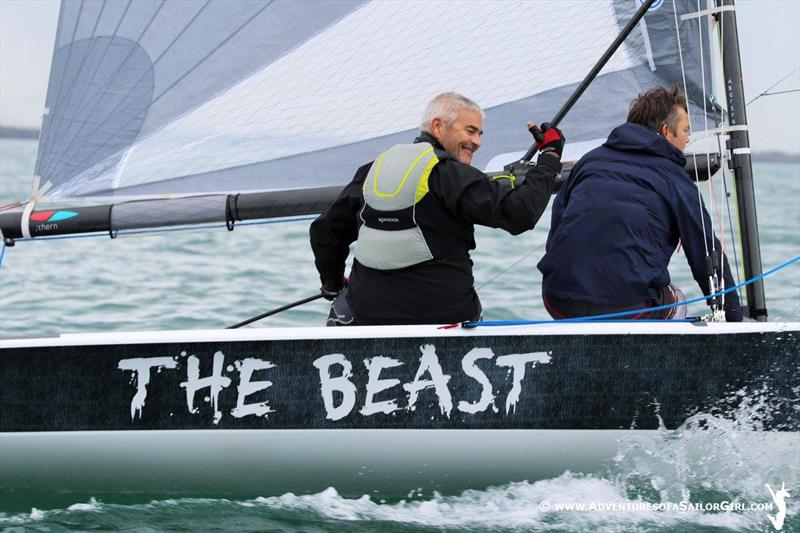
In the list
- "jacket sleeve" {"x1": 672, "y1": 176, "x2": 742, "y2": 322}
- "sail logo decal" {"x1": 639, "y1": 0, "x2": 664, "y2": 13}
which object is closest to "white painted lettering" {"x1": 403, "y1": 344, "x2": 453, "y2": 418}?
"jacket sleeve" {"x1": 672, "y1": 176, "x2": 742, "y2": 322}

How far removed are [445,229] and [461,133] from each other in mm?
233

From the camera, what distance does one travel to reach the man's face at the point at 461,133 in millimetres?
2678

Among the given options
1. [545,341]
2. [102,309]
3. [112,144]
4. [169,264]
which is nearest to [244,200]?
[112,144]

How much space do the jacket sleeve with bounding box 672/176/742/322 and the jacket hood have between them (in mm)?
81

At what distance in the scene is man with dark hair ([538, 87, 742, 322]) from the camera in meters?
2.69

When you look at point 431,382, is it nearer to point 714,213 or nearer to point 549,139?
point 549,139

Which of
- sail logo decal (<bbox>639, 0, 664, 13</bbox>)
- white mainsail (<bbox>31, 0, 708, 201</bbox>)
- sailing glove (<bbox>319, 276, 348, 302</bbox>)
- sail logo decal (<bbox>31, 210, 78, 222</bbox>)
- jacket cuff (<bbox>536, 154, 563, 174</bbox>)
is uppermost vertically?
sail logo decal (<bbox>639, 0, 664, 13</bbox>)

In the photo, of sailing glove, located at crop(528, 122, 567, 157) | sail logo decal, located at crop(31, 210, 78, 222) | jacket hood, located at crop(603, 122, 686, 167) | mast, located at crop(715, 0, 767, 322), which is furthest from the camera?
sail logo decal, located at crop(31, 210, 78, 222)

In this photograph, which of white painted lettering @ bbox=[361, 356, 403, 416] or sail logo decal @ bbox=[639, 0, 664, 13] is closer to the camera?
white painted lettering @ bbox=[361, 356, 403, 416]

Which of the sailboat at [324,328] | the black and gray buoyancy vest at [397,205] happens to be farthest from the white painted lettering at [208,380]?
the black and gray buoyancy vest at [397,205]

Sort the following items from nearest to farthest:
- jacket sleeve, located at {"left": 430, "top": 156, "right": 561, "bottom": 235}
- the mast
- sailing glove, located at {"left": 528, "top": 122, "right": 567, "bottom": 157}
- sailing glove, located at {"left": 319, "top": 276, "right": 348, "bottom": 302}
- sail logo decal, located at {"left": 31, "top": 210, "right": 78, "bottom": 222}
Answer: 1. jacket sleeve, located at {"left": 430, "top": 156, "right": 561, "bottom": 235}
2. sailing glove, located at {"left": 528, "top": 122, "right": 567, "bottom": 157}
3. the mast
4. sailing glove, located at {"left": 319, "top": 276, "right": 348, "bottom": 302}
5. sail logo decal, located at {"left": 31, "top": 210, "right": 78, "bottom": 222}

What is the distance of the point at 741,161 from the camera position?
3014 mm

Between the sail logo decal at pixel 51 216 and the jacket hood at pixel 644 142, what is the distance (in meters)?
1.54

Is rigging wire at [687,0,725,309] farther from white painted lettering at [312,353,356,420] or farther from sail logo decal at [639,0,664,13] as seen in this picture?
white painted lettering at [312,353,356,420]
